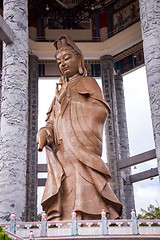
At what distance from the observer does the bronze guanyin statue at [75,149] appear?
5945mm

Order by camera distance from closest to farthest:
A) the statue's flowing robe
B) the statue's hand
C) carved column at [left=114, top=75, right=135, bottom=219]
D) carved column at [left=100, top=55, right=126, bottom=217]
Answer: the statue's flowing robe
the statue's hand
carved column at [left=100, top=55, right=126, bottom=217]
carved column at [left=114, top=75, right=135, bottom=219]

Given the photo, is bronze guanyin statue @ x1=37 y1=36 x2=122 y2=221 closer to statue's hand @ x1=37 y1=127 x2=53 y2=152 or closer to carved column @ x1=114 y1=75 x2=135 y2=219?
statue's hand @ x1=37 y1=127 x2=53 y2=152

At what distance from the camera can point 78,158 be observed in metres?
6.19

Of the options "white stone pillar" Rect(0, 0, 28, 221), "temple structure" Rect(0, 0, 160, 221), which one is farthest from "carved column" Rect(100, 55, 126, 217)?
"white stone pillar" Rect(0, 0, 28, 221)

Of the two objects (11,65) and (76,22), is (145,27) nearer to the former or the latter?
(11,65)

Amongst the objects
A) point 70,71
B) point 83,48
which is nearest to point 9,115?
point 70,71

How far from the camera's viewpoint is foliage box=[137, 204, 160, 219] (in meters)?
15.7

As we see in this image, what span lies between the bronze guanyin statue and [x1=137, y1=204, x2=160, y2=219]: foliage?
1024cm

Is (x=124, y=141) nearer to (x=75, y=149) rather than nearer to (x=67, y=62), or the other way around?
(x=67, y=62)

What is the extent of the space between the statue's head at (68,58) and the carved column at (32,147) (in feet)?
19.2

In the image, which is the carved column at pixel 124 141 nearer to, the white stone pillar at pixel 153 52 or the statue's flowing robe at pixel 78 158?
the white stone pillar at pixel 153 52

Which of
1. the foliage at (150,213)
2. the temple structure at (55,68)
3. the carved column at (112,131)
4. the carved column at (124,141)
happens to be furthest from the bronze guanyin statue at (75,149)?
the foliage at (150,213)

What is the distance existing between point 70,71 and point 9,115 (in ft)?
5.86

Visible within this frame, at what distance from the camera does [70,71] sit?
714 cm
